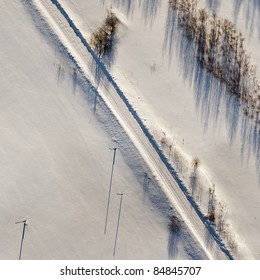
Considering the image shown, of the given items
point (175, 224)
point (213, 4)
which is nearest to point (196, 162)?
point (175, 224)

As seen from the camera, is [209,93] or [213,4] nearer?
[209,93]

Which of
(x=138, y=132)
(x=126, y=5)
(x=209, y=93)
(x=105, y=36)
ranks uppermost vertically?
(x=126, y=5)

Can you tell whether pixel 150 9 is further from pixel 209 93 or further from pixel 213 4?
pixel 209 93

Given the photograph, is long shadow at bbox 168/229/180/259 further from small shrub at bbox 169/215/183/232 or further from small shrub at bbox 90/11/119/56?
small shrub at bbox 90/11/119/56

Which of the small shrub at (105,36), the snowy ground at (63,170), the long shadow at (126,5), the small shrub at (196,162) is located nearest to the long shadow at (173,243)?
the snowy ground at (63,170)

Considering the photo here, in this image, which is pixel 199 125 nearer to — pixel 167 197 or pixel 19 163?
pixel 167 197
